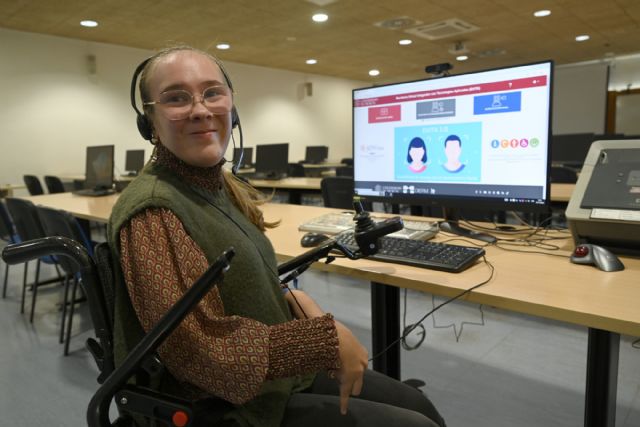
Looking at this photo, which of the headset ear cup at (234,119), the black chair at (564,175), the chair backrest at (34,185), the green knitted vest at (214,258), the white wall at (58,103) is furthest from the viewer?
the white wall at (58,103)

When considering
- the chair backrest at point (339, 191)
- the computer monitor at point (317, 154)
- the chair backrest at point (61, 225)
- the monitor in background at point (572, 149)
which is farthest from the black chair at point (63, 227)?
the computer monitor at point (317, 154)

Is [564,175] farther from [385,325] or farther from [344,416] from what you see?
[344,416]

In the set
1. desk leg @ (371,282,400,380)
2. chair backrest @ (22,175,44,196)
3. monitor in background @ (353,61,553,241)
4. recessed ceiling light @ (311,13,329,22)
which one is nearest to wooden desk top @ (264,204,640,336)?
monitor in background @ (353,61,553,241)

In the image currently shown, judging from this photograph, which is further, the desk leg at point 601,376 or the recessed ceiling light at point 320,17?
the recessed ceiling light at point 320,17

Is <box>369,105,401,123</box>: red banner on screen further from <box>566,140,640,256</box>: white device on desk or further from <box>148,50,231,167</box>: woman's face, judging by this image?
<box>148,50,231,167</box>: woman's face

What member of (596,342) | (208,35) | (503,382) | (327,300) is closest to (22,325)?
(327,300)

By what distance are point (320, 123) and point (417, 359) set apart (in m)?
9.27

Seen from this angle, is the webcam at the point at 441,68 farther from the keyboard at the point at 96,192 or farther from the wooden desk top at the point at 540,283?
the keyboard at the point at 96,192

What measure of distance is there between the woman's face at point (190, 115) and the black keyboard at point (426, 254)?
49 centimetres

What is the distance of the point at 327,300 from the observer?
307 cm

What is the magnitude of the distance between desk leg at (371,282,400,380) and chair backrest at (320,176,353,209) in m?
1.64

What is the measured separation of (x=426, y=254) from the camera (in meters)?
1.13

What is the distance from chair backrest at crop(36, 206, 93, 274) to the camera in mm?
2072

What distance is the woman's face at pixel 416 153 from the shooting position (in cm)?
146
